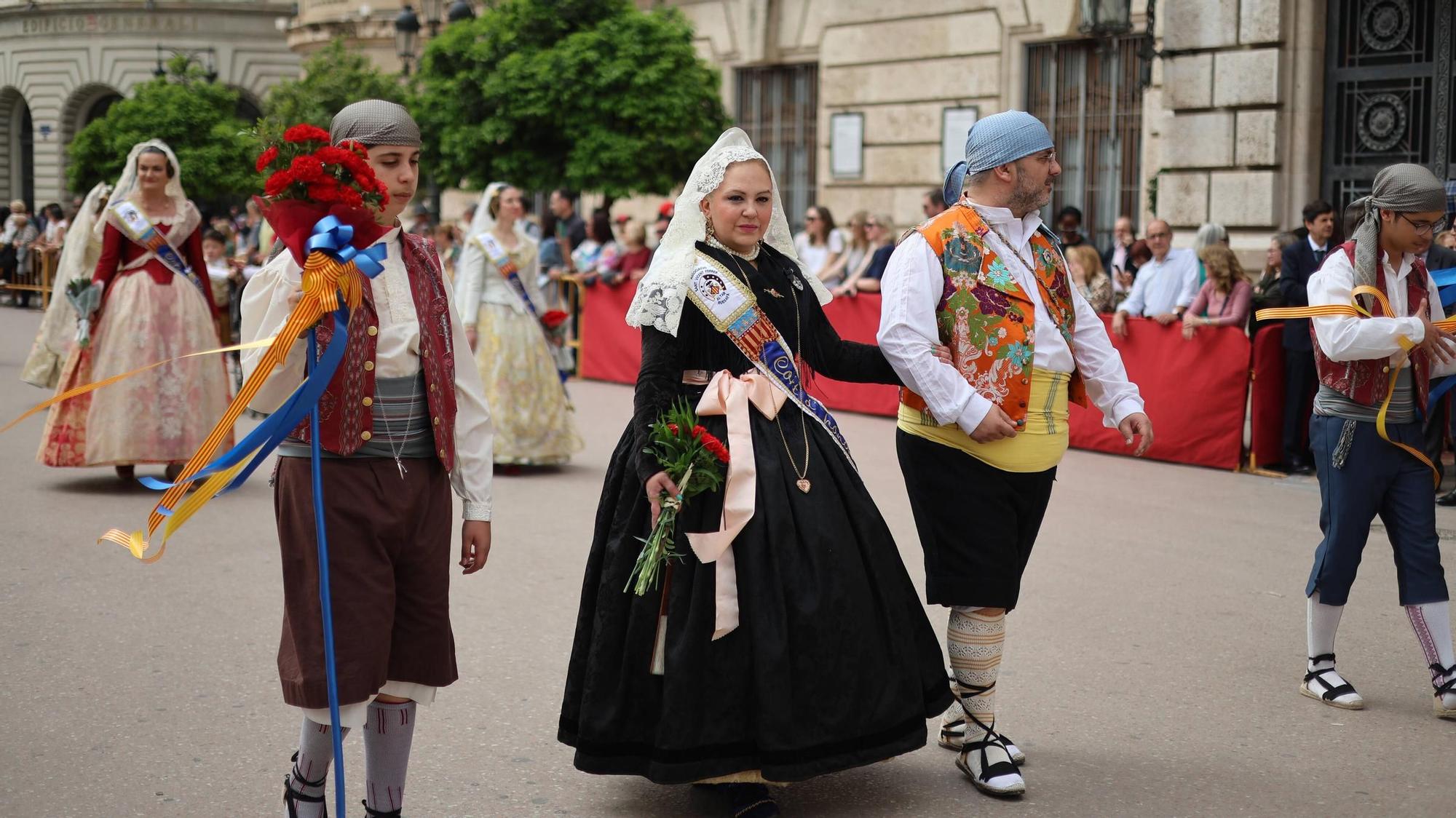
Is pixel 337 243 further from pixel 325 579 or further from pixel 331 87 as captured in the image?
pixel 331 87

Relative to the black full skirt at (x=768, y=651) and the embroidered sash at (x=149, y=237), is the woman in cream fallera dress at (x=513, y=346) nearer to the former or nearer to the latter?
the embroidered sash at (x=149, y=237)

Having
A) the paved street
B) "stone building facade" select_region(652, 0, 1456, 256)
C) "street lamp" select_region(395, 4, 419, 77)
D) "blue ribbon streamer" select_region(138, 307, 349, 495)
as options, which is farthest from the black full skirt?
"street lamp" select_region(395, 4, 419, 77)

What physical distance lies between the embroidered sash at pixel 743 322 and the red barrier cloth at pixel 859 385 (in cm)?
884

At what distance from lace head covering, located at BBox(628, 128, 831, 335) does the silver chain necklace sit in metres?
0.69

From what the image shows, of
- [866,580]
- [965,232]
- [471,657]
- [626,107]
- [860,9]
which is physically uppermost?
[860,9]

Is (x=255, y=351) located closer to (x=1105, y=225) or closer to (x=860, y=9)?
(x=1105, y=225)

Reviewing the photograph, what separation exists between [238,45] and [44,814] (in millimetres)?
45764

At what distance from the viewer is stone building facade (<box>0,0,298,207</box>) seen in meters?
46.5

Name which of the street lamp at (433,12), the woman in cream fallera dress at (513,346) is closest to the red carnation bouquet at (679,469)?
the woman in cream fallera dress at (513,346)

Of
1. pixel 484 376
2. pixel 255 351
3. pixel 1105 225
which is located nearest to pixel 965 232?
pixel 255 351

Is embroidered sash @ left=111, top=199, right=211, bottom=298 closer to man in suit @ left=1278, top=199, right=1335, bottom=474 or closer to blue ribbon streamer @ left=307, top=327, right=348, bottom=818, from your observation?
blue ribbon streamer @ left=307, top=327, right=348, bottom=818

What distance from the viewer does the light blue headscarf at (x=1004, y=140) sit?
4465 millimetres

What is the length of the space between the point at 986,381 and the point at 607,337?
11836 millimetres

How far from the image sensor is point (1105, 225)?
60.8ft
